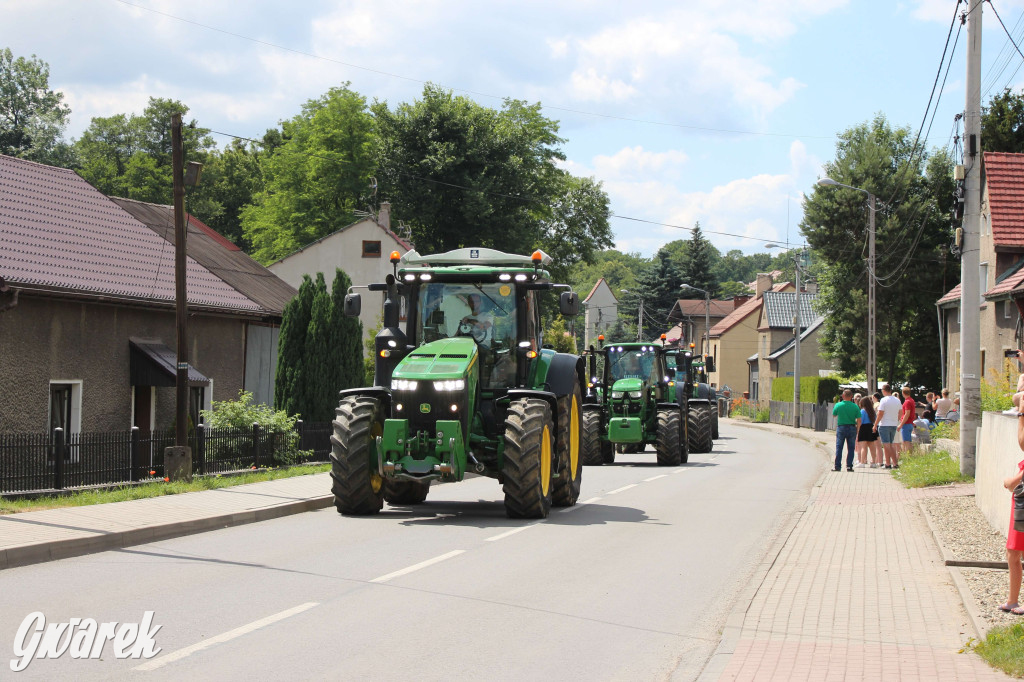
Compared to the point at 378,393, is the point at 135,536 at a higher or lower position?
lower

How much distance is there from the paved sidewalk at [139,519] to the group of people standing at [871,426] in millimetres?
12361

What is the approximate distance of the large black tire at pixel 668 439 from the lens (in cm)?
2528

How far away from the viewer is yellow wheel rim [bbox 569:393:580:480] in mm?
15344

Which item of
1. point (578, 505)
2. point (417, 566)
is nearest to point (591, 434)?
point (578, 505)

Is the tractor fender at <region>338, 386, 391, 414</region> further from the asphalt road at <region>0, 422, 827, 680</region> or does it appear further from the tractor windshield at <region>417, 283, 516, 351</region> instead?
the asphalt road at <region>0, 422, 827, 680</region>

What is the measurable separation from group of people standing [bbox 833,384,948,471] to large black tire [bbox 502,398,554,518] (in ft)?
39.3

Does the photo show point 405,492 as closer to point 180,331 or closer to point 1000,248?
point 180,331

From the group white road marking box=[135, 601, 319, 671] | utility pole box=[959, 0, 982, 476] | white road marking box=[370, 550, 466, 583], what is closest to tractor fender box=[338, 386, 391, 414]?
white road marking box=[370, 550, 466, 583]

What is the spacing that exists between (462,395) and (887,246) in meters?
38.5

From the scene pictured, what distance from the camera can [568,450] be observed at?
1485 centimetres

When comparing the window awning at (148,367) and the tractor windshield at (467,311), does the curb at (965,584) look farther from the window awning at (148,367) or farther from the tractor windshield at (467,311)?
the window awning at (148,367)

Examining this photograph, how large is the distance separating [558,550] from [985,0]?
1411 centimetres

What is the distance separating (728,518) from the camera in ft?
48.0

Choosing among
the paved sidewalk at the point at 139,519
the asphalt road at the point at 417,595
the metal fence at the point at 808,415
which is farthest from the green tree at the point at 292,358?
the metal fence at the point at 808,415
